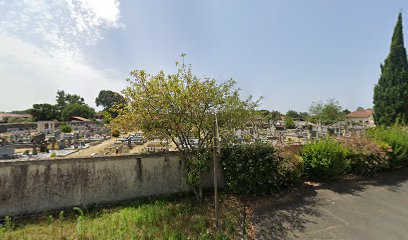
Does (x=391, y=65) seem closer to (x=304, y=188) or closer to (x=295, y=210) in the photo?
(x=304, y=188)

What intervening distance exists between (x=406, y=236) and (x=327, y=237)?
171 cm

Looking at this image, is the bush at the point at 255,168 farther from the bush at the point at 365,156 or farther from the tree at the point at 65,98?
the tree at the point at 65,98

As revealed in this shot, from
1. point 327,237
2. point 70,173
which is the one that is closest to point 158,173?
point 70,173

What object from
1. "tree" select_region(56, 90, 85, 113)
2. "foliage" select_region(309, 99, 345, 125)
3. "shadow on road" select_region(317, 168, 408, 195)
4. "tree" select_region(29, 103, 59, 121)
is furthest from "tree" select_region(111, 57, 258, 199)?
"tree" select_region(56, 90, 85, 113)

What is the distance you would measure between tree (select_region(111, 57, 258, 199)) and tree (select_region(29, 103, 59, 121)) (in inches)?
2630

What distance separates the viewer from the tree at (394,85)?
23.2 metres

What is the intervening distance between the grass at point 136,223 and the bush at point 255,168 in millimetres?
670

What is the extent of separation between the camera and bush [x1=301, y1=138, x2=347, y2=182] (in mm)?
7195

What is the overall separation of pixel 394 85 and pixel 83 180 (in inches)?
1249

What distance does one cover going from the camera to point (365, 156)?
804cm

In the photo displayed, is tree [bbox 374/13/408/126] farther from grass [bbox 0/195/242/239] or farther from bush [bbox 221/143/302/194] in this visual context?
grass [bbox 0/195/242/239]

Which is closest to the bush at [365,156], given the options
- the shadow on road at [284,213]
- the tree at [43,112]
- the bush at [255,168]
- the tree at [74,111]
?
the shadow on road at [284,213]

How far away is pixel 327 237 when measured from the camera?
178 inches

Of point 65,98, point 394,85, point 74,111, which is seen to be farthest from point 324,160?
point 65,98
